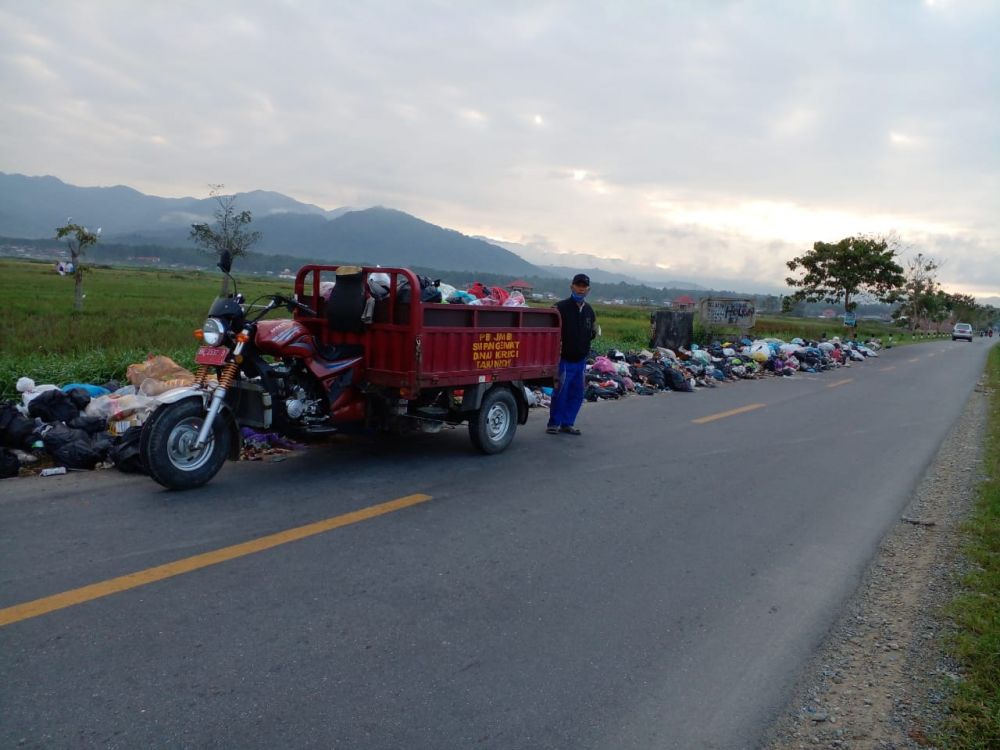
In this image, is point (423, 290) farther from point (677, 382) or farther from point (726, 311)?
point (726, 311)

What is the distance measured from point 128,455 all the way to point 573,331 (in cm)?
514

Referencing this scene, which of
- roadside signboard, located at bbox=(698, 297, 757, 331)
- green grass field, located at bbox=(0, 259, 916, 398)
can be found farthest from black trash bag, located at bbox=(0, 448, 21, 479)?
roadside signboard, located at bbox=(698, 297, 757, 331)

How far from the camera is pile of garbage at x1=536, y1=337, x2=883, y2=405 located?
13.7 m

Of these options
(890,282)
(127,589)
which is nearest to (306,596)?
(127,589)

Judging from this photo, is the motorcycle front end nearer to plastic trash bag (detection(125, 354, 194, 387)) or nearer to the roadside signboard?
plastic trash bag (detection(125, 354, 194, 387))

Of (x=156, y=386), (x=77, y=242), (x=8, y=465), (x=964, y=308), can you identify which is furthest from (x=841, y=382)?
(x=964, y=308)

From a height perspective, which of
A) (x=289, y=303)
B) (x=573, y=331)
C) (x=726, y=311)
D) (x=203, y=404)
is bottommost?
(x=203, y=404)

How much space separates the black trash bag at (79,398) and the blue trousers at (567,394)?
5169 mm

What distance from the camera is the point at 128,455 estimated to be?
6.11 m

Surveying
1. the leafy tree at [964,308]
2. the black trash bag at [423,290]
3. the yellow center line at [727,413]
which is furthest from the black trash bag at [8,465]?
the leafy tree at [964,308]

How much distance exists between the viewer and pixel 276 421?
20.2 ft

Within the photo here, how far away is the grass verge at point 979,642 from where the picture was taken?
3076 millimetres

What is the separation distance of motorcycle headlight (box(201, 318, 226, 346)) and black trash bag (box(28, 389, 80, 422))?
97.4 inches

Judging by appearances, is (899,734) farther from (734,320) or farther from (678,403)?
(734,320)
